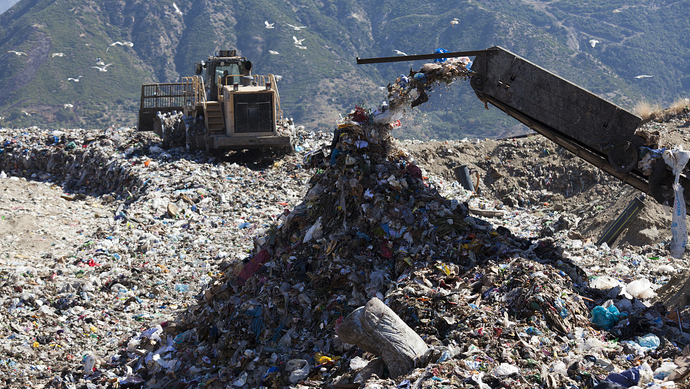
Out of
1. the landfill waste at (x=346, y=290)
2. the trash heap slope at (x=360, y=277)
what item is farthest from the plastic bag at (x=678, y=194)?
the trash heap slope at (x=360, y=277)

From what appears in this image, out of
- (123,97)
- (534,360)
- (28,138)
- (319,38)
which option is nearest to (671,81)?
(319,38)

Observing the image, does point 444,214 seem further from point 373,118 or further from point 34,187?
point 34,187

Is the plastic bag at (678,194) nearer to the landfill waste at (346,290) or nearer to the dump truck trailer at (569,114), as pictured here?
the dump truck trailer at (569,114)

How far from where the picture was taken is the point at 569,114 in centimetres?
536

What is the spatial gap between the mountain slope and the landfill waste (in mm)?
43287

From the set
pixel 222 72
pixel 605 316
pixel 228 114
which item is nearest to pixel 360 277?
pixel 605 316

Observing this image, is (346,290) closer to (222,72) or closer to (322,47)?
(222,72)

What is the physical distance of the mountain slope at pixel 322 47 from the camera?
57.4 meters

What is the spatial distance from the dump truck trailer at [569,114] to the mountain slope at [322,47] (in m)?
44.2

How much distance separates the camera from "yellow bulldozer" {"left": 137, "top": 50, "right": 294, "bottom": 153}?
12227mm

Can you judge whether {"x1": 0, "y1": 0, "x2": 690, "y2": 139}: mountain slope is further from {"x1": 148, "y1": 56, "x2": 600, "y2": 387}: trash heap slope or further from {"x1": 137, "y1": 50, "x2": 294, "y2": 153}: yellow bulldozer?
{"x1": 148, "y1": 56, "x2": 600, "y2": 387}: trash heap slope

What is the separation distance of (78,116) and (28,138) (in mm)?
46867

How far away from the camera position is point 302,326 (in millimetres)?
4820

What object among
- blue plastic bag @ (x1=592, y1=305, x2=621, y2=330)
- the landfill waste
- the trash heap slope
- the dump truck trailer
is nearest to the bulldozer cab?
the landfill waste
